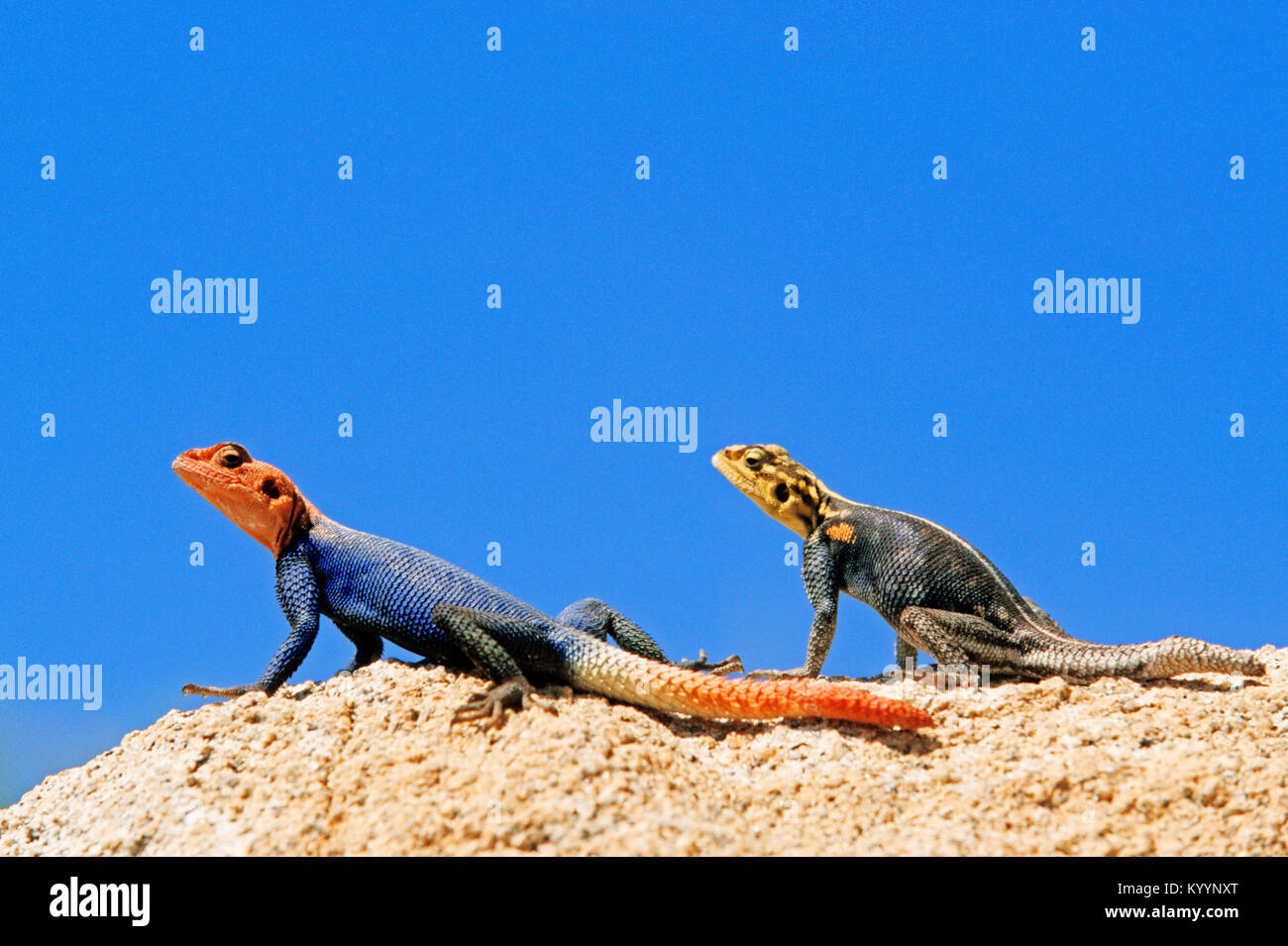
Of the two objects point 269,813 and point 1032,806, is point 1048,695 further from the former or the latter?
point 269,813

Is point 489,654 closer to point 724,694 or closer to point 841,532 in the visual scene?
point 724,694

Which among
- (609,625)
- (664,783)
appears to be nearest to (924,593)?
(609,625)

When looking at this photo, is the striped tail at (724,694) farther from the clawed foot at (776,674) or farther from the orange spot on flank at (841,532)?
the orange spot on flank at (841,532)

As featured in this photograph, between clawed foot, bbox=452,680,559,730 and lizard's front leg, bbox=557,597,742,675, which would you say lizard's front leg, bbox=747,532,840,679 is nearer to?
lizard's front leg, bbox=557,597,742,675

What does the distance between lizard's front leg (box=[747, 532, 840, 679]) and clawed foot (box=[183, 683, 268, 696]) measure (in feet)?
12.9

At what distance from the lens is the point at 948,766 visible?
6078 mm

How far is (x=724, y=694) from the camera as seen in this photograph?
6.51 meters

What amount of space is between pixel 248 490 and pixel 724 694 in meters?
4.16

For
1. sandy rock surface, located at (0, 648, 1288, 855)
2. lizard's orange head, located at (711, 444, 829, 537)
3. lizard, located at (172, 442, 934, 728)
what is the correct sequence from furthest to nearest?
lizard's orange head, located at (711, 444, 829, 537), lizard, located at (172, 442, 934, 728), sandy rock surface, located at (0, 648, 1288, 855)

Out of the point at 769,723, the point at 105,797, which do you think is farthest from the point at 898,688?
the point at 105,797

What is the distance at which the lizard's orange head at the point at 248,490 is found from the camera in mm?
8008

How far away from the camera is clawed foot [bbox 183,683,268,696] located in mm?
7387

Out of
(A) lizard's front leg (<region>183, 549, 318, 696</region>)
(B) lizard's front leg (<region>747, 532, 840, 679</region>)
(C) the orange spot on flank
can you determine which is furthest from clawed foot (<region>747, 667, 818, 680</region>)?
(A) lizard's front leg (<region>183, 549, 318, 696</region>)

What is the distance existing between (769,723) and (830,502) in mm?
3435
